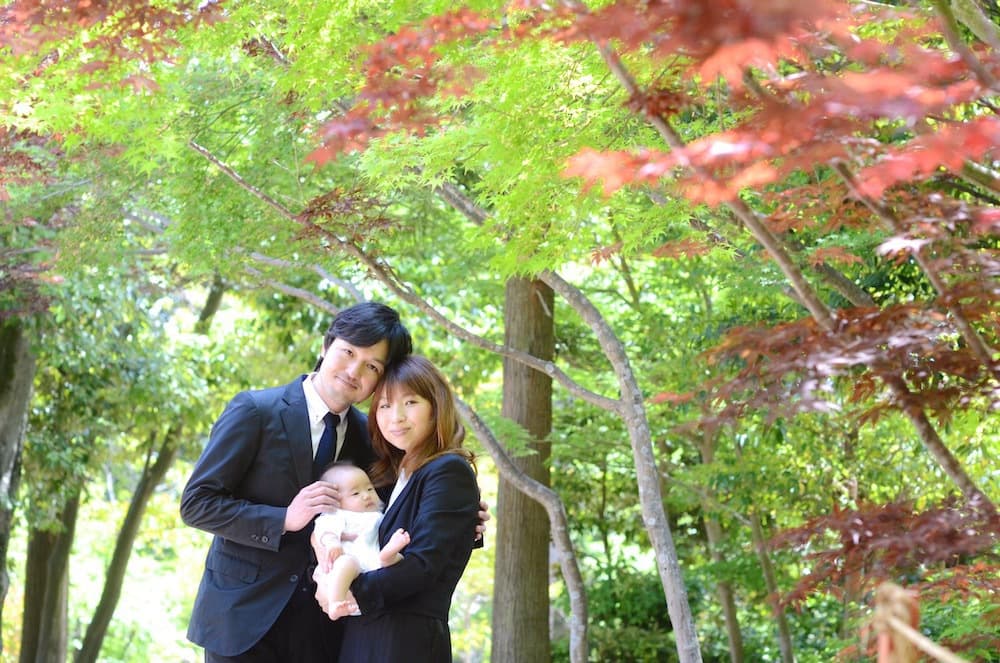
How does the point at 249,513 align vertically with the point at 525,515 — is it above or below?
below

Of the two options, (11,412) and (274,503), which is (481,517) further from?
(11,412)

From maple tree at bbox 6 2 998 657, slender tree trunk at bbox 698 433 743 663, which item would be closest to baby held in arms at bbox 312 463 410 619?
maple tree at bbox 6 2 998 657

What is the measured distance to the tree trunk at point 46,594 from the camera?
34.3 ft

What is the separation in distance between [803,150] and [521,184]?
5.78 feet

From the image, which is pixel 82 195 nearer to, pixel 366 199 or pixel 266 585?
pixel 366 199

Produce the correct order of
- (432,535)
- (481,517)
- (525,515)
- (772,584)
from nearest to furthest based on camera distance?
(432,535), (481,517), (525,515), (772,584)

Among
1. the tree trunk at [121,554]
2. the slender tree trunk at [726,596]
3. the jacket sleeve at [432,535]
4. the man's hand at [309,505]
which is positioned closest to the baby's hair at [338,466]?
the man's hand at [309,505]

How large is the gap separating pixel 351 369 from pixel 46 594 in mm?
8779

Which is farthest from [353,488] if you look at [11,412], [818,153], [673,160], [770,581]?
[11,412]

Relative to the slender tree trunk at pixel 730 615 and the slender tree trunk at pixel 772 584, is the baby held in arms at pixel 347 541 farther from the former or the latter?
the slender tree trunk at pixel 730 615

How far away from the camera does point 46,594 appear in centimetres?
1056

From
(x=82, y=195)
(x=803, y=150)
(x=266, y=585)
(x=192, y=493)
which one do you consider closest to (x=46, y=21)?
(x=192, y=493)

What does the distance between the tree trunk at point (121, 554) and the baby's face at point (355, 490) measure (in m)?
7.61

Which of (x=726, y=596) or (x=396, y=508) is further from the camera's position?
(x=726, y=596)
